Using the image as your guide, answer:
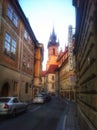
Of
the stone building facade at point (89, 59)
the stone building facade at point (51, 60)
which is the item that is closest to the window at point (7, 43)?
the stone building facade at point (89, 59)

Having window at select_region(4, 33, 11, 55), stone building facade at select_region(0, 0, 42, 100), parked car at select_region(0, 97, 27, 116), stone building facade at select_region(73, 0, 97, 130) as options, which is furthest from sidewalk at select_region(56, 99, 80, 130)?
window at select_region(4, 33, 11, 55)

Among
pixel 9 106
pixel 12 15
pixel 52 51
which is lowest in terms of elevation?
pixel 9 106

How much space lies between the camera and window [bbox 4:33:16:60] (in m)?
24.9

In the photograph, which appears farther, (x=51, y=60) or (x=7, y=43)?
(x=51, y=60)

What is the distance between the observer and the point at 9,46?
26.2 meters

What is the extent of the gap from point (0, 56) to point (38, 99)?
1570 centimetres

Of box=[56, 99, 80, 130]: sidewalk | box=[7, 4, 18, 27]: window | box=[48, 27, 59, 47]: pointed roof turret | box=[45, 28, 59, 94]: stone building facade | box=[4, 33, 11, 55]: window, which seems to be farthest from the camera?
box=[48, 27, 59, 47]: pointed roof turret

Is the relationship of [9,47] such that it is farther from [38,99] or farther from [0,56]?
[38,99]

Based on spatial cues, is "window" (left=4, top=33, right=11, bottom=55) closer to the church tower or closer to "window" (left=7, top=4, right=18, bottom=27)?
"window" (left=7, top=4, right=18, bottom=27)

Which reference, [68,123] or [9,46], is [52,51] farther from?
[68,123]

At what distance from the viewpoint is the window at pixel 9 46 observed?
81.8ft

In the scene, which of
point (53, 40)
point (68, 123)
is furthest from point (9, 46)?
point (53, 40)

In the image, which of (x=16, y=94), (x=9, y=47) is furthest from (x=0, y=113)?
(x=16, y=94)

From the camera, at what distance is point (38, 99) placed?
36.8m
